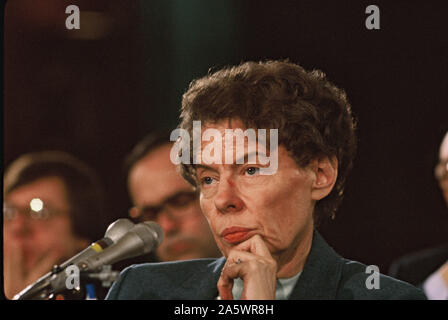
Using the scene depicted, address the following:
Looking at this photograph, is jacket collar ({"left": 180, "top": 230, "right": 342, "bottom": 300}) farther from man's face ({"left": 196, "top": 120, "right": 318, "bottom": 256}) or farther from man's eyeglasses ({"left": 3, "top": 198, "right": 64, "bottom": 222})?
man's eyeglasses ({"left": 3, "top": 198, "right": 64, "bottom": 222})

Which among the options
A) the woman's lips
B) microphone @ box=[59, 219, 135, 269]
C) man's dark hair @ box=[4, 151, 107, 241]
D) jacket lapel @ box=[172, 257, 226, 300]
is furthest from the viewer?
man's dark hair @ box=[4, 151, 107, 241]

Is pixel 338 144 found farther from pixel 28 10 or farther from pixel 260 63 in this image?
pixel 28 10

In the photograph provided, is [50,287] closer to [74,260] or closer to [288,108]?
[74,260]

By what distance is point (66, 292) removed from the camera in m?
1.67

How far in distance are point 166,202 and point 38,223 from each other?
1.41 ft

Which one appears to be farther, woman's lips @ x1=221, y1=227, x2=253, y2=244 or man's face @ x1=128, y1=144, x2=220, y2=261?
man's face @ x1=128, y1=144, x2=220, y2=261

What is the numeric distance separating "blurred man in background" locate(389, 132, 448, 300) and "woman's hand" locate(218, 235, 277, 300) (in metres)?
0.43

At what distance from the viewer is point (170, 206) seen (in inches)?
→ 76.7

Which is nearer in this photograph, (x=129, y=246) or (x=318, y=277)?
(x=129, y=246)

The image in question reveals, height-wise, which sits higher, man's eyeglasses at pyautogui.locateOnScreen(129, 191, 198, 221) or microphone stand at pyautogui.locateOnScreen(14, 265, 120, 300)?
man's eyeglasses at pyautogui.locateOnScreen(129, 191, 198, 221)

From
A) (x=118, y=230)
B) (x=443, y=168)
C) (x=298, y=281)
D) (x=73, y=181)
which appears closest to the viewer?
(x=118, y=230)

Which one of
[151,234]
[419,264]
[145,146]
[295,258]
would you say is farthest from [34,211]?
[419,264]

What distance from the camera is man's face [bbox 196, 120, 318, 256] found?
5.64ft

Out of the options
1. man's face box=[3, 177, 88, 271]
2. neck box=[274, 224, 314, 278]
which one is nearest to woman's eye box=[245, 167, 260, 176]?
neck box=[274, 224, 314, 278]
